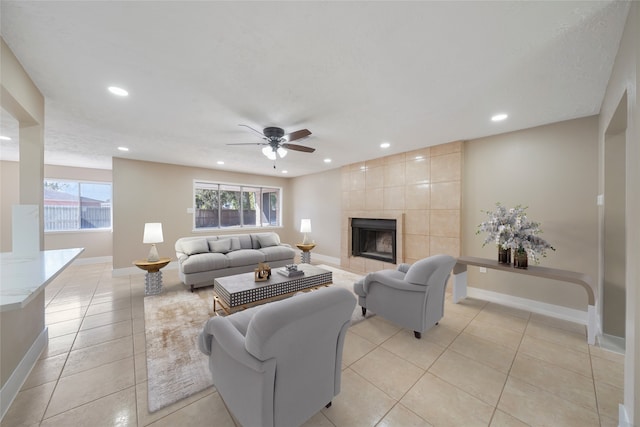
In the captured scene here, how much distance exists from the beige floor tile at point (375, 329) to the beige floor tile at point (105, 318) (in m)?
3.03

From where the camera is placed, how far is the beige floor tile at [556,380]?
1798mm

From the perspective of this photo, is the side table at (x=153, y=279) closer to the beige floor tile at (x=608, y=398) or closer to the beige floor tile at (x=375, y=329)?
the beige floor tile at (x=375, y=329)

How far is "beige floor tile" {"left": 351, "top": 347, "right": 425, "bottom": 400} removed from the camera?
1893mm

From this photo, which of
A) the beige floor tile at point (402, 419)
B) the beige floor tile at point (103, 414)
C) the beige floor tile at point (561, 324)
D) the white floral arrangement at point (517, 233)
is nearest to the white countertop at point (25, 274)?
the beige floor tile at point (103, 414)

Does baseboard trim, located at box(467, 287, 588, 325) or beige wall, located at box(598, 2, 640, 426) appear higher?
beige wall, located at box(598, 2, 640, 426)

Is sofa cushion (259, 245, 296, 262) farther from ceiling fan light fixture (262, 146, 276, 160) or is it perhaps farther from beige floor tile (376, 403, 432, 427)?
beige floor tile (376, 403, 432, 427)

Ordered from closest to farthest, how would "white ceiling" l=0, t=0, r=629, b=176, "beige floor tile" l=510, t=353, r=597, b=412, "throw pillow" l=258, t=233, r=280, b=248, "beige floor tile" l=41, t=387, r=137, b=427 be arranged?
"white ceiling" l=0, t=0, r=629, b=176, "beige floor tile" l=41, t=387, r=137, b=427, "beige floor tile" l=510, t=353, r=597, b=412, "throw pillow" l=258, t=233, r=280, b=248

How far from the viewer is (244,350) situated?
1.31 meters

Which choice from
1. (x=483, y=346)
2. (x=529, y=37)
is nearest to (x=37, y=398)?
(x=483, y=346)

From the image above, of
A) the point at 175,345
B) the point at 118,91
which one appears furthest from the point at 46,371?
the point at 118,91

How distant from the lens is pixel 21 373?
1908 millimetres

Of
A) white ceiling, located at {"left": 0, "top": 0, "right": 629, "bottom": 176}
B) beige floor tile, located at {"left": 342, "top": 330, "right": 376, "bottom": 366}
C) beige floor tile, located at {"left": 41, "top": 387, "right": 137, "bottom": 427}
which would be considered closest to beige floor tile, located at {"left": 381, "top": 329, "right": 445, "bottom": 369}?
beige floor tile, located at {"left": 342, "top": 330, "right": 376, "bottom": 366}

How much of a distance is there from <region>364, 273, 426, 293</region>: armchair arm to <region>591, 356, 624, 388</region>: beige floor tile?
152 cm

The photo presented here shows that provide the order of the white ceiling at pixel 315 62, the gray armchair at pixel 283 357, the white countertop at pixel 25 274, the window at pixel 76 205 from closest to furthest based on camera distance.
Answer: the white countertop at pixel 25 274 → the gray armchair at pixel 283 357 → the white ceiling at pixel 315 62 → the window at pixel 76 205
